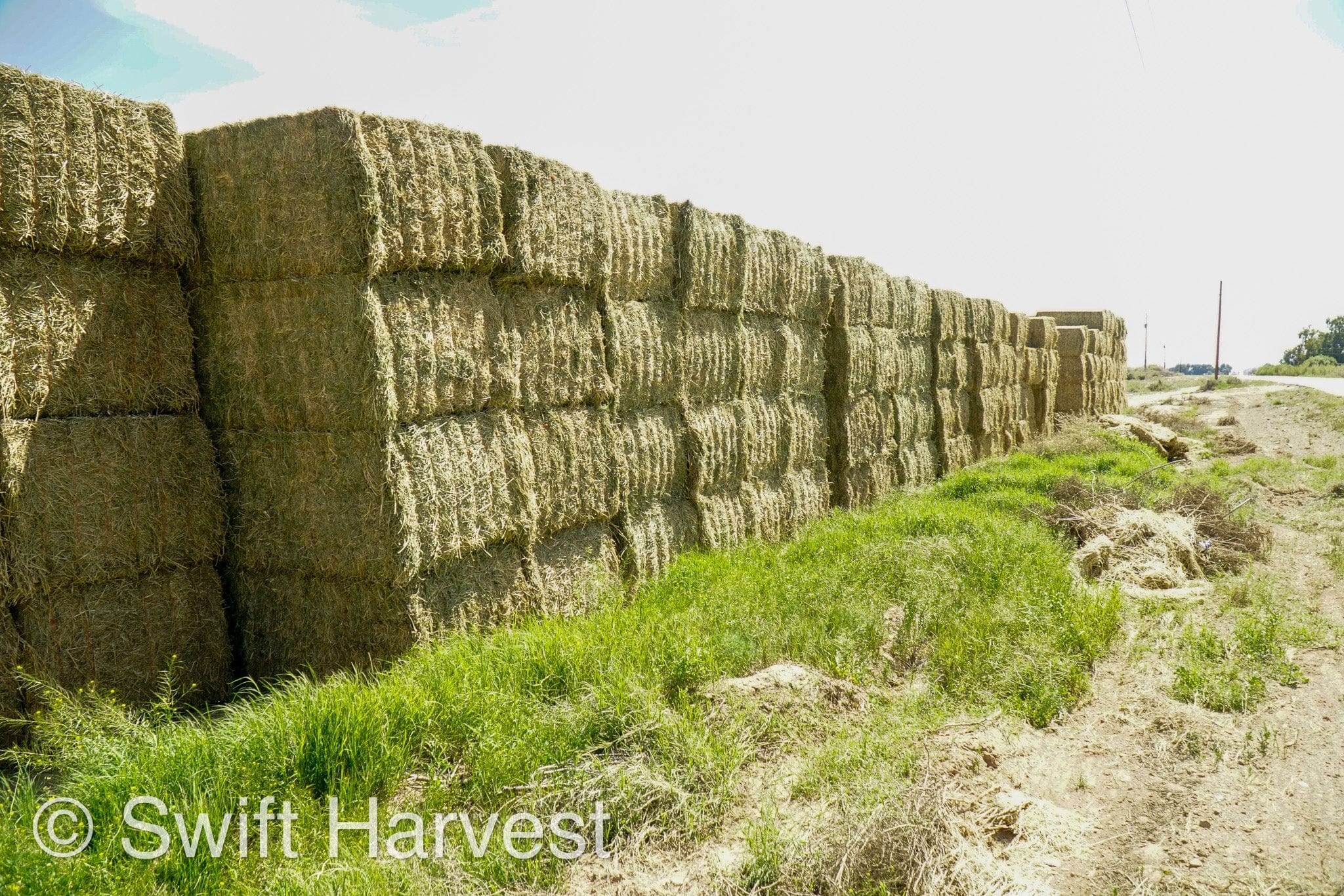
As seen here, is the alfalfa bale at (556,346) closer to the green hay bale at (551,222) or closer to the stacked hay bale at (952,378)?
the green hay bale at (551,222)

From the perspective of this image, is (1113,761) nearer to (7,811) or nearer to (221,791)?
(221,791)

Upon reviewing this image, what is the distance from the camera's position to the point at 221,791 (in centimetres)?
395

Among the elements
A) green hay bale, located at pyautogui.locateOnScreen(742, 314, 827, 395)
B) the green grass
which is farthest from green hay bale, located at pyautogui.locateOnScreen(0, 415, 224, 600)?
green hay bale, located at pyautogui.locateOnScreen(742, 314, 827, 395)

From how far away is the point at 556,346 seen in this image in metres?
7.45

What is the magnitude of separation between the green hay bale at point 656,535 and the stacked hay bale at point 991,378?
12.0 meters

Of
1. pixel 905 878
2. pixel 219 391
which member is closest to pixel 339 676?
pixel 219 391

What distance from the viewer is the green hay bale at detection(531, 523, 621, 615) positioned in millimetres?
7188

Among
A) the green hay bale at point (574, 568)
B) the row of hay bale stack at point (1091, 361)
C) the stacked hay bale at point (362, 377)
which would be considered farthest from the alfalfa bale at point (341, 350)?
the row of hay bale stack at point (1091, 361)

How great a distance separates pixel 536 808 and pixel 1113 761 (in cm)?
369

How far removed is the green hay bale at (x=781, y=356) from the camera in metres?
10.8

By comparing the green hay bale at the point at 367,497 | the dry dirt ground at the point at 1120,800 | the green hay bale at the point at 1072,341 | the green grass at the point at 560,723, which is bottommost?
the dry dirt ground at the point at 1120,800

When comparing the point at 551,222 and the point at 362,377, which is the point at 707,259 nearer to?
the point at 551,222

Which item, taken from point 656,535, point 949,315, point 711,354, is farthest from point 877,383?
point 656,535

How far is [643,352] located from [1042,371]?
749 inches
